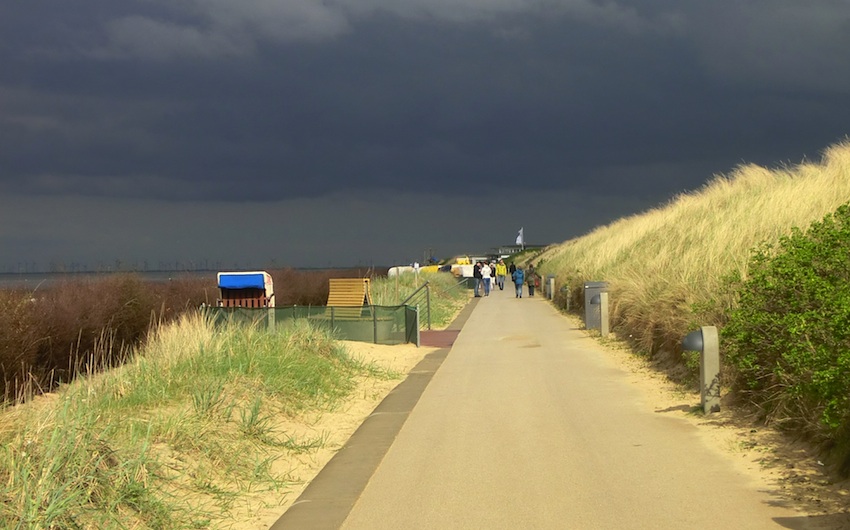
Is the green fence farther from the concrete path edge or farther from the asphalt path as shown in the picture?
the asphalt path

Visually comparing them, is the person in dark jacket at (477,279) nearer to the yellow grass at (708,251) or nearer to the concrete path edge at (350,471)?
the yellow grass at (708,251)

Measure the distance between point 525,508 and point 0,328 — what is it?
12.0 m

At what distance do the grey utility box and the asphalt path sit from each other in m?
7.19

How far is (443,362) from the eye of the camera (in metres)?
16.2

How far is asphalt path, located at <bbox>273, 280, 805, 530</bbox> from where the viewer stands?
6.36 m

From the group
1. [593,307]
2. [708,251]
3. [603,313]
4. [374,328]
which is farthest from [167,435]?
[593,307]

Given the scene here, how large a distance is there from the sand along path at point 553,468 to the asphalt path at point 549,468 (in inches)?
0.4

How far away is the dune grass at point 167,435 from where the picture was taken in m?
5.66

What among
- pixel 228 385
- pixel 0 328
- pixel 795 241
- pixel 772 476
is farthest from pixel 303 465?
pixel 0 328

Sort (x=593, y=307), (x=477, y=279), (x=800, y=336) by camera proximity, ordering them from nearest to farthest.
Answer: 1. (x=800, y=336)
2. (x=593, y=307)
3. (x=477, y=279)

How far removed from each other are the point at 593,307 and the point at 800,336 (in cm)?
1263

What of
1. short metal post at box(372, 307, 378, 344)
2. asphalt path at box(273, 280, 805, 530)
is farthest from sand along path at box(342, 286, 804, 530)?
short metal post at box(372, 307, 378, 344)

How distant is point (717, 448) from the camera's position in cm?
830

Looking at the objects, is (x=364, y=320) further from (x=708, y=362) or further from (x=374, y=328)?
(x=708, y=362)
